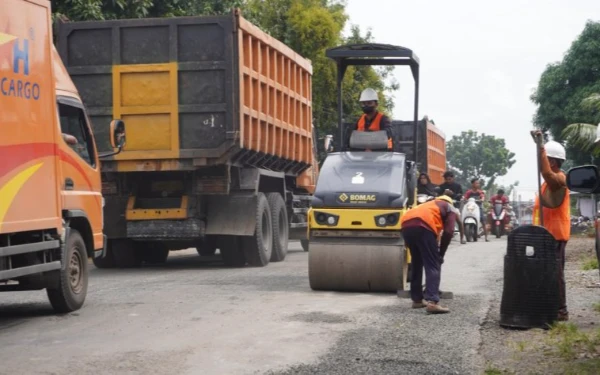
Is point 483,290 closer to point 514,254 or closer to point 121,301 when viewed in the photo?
point 514,254

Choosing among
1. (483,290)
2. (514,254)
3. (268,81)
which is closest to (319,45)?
(268,81)

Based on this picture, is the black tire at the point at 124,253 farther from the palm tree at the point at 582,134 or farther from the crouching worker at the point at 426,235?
the palm tree at the point at 582,134

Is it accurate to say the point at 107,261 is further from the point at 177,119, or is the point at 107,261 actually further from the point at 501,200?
the point at 501,200

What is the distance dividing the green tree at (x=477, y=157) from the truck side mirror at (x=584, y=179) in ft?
331

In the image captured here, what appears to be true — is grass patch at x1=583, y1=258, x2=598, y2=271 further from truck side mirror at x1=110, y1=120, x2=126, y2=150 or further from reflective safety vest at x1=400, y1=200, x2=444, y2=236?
truck side mirror at x1=110, y1=120, x2=126, y2=150

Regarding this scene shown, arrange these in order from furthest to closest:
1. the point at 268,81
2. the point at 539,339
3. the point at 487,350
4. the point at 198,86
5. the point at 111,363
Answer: the point at 268,81 → the point at 198,86 → the point at 539,339 → the point at 487,350 → the point at 111,363

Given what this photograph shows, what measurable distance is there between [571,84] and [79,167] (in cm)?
3775

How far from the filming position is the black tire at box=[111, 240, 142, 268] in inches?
690

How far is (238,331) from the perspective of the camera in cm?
950

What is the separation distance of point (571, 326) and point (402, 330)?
142 centimetres

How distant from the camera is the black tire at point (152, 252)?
18.4m

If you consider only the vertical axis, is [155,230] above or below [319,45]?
below

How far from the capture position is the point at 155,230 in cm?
1641

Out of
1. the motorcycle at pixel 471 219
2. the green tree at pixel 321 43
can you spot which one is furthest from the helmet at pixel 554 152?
the green tree at pixel 321 43
